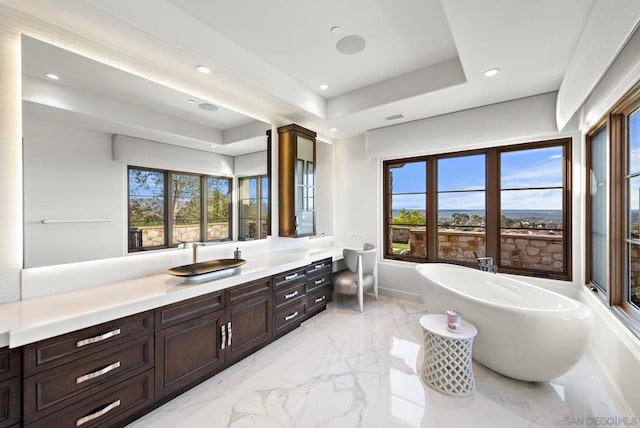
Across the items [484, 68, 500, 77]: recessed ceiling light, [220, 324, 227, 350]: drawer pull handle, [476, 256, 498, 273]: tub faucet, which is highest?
[484, 68, 500, 77]: recessed ceiling light

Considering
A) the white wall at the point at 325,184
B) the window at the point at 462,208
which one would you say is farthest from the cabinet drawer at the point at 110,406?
the window at the point at 462,208

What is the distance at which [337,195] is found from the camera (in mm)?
4605

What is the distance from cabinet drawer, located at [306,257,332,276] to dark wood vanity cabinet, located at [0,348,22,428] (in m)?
2.28

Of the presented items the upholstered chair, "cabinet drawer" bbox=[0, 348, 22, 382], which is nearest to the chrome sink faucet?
the upholstered chair

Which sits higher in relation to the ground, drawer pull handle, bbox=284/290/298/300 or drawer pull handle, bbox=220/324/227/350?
drawer pull handle, bbox=284/290/298/300

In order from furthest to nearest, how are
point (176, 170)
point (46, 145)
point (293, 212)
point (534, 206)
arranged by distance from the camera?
point (293, 212) < point (534, 206) < point (176, 170) < point (46, 145)

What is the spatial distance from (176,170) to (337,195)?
2721 millimetres

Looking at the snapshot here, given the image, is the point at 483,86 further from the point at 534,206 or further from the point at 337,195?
the point at 337,195

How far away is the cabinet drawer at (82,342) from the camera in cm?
130

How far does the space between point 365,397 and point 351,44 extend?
2.89 metres

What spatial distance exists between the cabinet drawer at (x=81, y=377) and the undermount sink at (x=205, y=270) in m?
0.47

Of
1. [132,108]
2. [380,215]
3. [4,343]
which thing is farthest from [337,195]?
[4,343]

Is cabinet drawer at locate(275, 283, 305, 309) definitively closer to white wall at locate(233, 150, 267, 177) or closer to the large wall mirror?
the large wall mirror

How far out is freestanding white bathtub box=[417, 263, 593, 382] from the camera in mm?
1796
